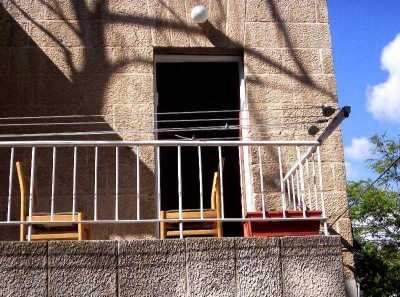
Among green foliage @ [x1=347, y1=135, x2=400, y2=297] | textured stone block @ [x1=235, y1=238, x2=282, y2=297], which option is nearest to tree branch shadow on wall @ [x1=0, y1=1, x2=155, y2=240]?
textured stone block @ [x1=235, y1=238, x2=282, y2=297]

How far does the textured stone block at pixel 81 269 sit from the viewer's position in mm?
4328

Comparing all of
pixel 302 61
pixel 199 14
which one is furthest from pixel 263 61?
pixel 199 14

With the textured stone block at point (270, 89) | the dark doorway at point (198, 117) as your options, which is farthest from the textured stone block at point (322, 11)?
the dark doorway at point (198, 117)

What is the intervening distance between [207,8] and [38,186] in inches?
105

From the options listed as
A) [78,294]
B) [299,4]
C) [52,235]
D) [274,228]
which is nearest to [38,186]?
[52,235]

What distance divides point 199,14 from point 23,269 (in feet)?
11.3

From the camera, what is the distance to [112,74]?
6484 millimetres

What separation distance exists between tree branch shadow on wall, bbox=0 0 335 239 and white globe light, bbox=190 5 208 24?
133 millimetres

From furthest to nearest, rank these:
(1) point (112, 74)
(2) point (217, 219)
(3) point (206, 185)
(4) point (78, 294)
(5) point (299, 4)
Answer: (3) point (206, 185) → (5) point (299, 4) → (1) point (112, 74) → (2) point (217, 219) → (4) point (78, 294)

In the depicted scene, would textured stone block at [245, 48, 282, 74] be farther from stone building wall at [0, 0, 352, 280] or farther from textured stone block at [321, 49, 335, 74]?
textured stone block at [321, 49, 335, 74]

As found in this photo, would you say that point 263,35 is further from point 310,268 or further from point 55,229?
point 55,229

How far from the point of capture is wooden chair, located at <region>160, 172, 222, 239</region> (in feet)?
16.3

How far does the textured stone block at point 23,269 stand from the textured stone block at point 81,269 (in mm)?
61

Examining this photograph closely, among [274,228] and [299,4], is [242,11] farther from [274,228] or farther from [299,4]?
[274,228]
